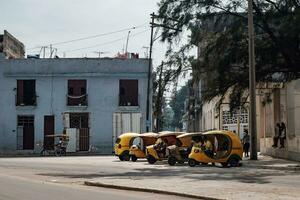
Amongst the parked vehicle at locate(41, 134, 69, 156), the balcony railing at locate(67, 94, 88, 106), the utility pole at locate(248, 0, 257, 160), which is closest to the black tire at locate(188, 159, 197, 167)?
the utility pole at locate(248, 0, 257, 160)

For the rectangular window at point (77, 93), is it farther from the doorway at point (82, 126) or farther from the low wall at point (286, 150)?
the low wall at point (286, 150)

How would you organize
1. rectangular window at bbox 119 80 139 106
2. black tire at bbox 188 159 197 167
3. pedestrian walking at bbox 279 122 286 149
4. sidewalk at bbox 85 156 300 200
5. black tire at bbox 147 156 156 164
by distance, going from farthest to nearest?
rectangular window at bbox 119 80 139 106
black tire at bbox 147 156 156 164
pedestrian walking at bbox 279 122 286 149
black tire at bbox 188 159 197 167
sidewalk at bbox 85 156 300 200

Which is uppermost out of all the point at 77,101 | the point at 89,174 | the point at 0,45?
the point at 0,45

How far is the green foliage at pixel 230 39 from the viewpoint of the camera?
34031 mm

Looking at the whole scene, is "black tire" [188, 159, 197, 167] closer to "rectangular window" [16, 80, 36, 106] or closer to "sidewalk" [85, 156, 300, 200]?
"sidewalk" [85, 156, 300, 200]

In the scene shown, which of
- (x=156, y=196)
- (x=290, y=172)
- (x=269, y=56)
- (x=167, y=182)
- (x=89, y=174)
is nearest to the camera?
(x=156, y=196)

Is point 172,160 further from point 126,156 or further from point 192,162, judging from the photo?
point 126,156

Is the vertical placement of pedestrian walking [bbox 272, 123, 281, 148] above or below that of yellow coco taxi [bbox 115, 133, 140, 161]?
above

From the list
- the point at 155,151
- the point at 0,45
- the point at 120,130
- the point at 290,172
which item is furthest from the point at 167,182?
the point at 0,45

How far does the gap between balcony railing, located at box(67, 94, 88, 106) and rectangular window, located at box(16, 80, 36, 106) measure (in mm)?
3329

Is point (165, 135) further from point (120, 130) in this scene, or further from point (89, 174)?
point (120, 130)

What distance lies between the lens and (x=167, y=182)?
2072 cm

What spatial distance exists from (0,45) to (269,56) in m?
35.3

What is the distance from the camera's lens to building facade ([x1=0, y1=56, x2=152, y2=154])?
58.3 m
